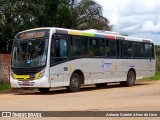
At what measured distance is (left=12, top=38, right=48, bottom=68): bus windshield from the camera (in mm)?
18562

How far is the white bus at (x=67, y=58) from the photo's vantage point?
1858cm

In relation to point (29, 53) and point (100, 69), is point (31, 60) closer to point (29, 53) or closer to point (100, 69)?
point (29, 53)

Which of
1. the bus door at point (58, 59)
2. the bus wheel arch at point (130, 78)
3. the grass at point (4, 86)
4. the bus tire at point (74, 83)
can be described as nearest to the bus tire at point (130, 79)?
the bus wheel arch at point (130, 78)

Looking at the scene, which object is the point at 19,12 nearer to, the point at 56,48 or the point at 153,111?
the point at 56,48

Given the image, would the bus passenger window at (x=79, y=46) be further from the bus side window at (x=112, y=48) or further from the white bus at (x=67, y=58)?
the bus side window at (x=112, y=48)

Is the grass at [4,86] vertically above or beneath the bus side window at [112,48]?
beneath

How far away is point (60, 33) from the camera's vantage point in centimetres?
1920

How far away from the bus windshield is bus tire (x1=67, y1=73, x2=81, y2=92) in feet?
7.18

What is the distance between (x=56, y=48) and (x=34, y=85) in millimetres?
1923

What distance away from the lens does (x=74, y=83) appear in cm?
2017

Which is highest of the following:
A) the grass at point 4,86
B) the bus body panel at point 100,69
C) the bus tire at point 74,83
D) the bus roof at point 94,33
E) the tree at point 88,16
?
the tree at point 88,16

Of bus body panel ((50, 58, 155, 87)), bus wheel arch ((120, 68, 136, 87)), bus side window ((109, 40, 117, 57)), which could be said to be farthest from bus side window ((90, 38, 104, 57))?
bus wheel arch ((120, 68, 136, 87))

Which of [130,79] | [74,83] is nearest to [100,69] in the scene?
[74,83]

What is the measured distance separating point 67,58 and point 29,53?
1.78m
